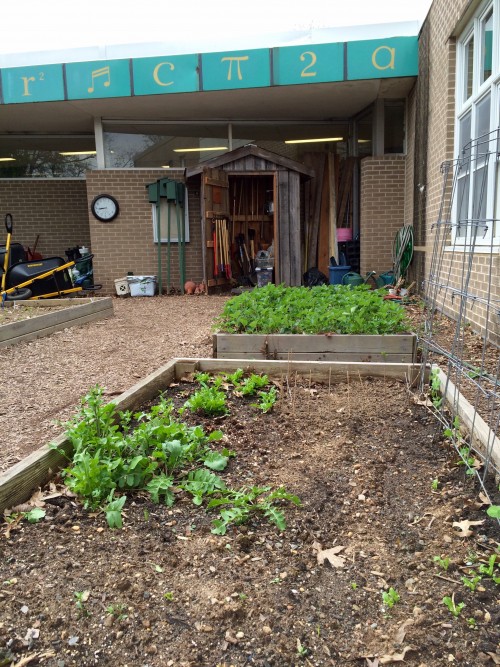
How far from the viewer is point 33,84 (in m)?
10.3

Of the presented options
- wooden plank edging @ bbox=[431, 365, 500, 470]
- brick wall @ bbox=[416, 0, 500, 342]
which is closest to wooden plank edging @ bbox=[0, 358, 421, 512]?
wooden plank edging @ bbox=[431, 365, 500, 470]

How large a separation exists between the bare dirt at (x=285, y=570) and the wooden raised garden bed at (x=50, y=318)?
156 inches

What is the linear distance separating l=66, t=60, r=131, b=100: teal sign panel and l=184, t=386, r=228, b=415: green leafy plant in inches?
336

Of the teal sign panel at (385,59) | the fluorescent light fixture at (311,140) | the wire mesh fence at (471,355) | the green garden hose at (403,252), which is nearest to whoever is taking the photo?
the wire mesh fence at (471,355)

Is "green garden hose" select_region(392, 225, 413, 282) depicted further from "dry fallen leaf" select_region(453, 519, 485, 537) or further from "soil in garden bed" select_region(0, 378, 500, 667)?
"dry fallen leaf" select_region(453, 519, 485, 537)

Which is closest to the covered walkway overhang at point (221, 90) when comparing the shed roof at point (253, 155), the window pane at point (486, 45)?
the shed roof at point (253, 155)

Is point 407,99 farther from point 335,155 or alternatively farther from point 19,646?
point 19,646

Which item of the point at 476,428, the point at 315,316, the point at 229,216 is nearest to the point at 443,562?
the point at 476,428

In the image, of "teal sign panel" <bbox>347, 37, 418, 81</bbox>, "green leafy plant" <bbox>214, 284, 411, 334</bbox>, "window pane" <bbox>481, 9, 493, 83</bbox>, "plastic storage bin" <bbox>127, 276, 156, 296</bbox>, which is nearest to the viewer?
"green leafy plant" <bbox>214, 284, 411, 334</bbox>

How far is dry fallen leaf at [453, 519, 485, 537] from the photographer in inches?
82.2

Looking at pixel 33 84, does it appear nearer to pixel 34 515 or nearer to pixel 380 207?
pixel 380 207

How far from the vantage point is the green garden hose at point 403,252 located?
9.95m

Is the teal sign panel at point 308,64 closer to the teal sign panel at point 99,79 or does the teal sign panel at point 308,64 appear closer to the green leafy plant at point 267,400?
the teal sign panel at point 99,79

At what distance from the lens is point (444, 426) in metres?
3.07
